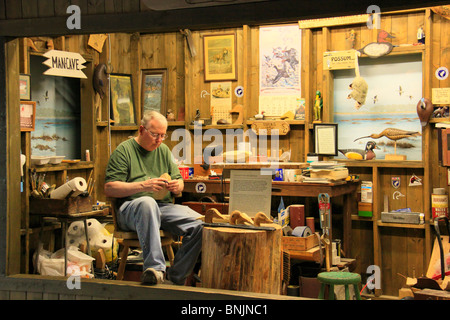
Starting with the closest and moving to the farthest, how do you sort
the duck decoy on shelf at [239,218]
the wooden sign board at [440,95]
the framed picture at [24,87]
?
the duck decoy on shelf at [239,218]
the framed picture at [24,87]
the wooden sign board at [440,95]

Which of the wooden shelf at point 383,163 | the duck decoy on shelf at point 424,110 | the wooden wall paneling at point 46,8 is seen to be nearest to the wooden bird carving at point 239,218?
the wooden wall paneling at point 46,8

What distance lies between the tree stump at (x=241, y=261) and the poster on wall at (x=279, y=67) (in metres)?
2.66

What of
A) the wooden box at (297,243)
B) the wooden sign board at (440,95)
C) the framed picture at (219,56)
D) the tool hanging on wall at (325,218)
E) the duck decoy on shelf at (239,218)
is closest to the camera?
A: the duck decoy on shelf at (239,218)

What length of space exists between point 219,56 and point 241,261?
335 cm

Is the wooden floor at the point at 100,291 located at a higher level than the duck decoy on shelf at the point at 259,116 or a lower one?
lower

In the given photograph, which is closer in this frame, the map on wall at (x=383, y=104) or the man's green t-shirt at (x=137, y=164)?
the man's green t-shirt at (x=137, y=164)

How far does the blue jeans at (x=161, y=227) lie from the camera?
4.11 m

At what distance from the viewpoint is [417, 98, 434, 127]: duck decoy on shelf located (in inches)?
220

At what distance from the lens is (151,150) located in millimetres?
4801

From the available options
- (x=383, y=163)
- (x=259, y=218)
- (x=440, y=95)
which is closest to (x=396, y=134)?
(x=383, y=163)

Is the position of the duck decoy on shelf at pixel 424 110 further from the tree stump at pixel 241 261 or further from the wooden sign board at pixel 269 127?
the tree stump at pixel 241 261

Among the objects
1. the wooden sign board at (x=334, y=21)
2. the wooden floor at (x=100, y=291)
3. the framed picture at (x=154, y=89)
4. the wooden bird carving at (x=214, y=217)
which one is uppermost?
the wooden sign board at (x=334, y=21)

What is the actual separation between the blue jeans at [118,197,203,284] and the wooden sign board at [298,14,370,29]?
271 centimetres

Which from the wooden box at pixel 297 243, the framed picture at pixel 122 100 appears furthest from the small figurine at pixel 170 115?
the wooden box at pixel 297 243
